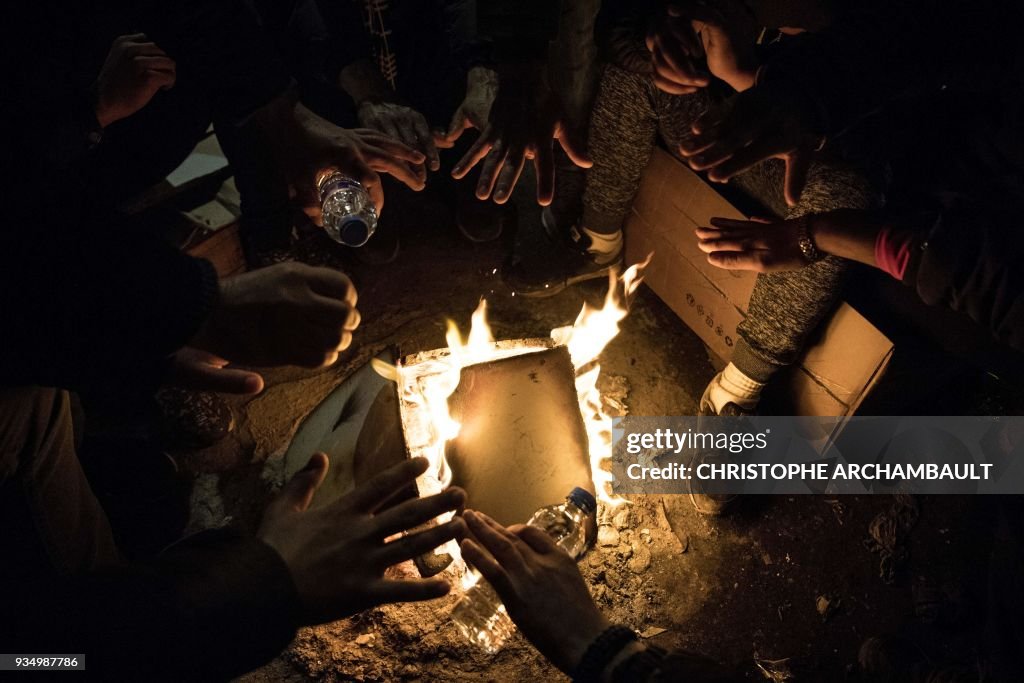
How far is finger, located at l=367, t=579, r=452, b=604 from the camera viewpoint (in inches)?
69.1

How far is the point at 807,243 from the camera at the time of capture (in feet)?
9.19

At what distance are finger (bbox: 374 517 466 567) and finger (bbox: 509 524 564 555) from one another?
0.30 metres

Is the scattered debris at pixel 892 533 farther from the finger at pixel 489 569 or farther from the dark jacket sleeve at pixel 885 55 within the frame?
the finger at pixel 489 569

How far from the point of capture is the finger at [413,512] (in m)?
1.85

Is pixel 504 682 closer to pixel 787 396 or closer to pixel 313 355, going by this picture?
pixel 313 355

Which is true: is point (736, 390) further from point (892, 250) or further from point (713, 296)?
point (892, 250)

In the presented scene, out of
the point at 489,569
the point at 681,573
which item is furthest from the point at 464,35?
the point at 681,573

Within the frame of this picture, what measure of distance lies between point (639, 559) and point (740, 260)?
1.72 meters

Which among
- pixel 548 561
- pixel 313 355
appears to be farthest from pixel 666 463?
pixel 313 355

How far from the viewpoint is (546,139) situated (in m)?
3.27

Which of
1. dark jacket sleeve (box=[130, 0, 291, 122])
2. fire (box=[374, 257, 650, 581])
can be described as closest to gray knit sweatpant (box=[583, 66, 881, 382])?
fire (box=[374, 257, 650, 581])

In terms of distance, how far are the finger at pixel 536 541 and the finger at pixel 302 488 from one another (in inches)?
29.9

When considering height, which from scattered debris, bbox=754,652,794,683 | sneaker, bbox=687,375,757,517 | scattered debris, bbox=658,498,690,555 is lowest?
scattered debris, bbox=754,652,794,683

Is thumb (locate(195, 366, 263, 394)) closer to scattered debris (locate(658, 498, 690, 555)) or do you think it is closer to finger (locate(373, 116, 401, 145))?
finger (locate(373, 116, 401, 145))
